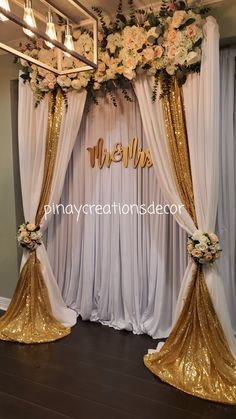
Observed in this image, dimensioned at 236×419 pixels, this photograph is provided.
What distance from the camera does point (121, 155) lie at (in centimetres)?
321

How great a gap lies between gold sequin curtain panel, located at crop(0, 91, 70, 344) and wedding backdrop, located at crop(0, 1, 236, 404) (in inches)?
0.4

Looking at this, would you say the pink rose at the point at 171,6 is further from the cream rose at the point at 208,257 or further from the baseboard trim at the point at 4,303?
the baseboard trim at the point at 4,303

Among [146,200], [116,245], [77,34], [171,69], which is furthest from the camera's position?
[116,245]

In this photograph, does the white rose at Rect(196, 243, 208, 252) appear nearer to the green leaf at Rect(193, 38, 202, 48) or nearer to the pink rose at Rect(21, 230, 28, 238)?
the green leaf at Rect(193, 38, 202, 48)

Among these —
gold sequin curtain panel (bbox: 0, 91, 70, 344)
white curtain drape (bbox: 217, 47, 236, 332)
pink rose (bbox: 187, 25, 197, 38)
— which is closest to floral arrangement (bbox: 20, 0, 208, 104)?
pink rose (bbox: 187, 25, 197, 38)

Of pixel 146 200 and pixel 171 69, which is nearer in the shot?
pixel 171 69

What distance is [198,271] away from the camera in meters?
2.52

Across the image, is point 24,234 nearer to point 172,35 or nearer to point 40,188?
point 40,188

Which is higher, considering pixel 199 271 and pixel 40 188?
pixel 40 188

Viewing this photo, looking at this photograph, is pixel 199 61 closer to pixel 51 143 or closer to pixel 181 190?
pixel 181 190

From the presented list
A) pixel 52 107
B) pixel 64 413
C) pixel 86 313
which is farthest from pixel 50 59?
pixel 64 413

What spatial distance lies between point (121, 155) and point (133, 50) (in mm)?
931

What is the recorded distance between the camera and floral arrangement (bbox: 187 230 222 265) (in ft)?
7.98

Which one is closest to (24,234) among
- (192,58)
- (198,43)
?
(192,58)
